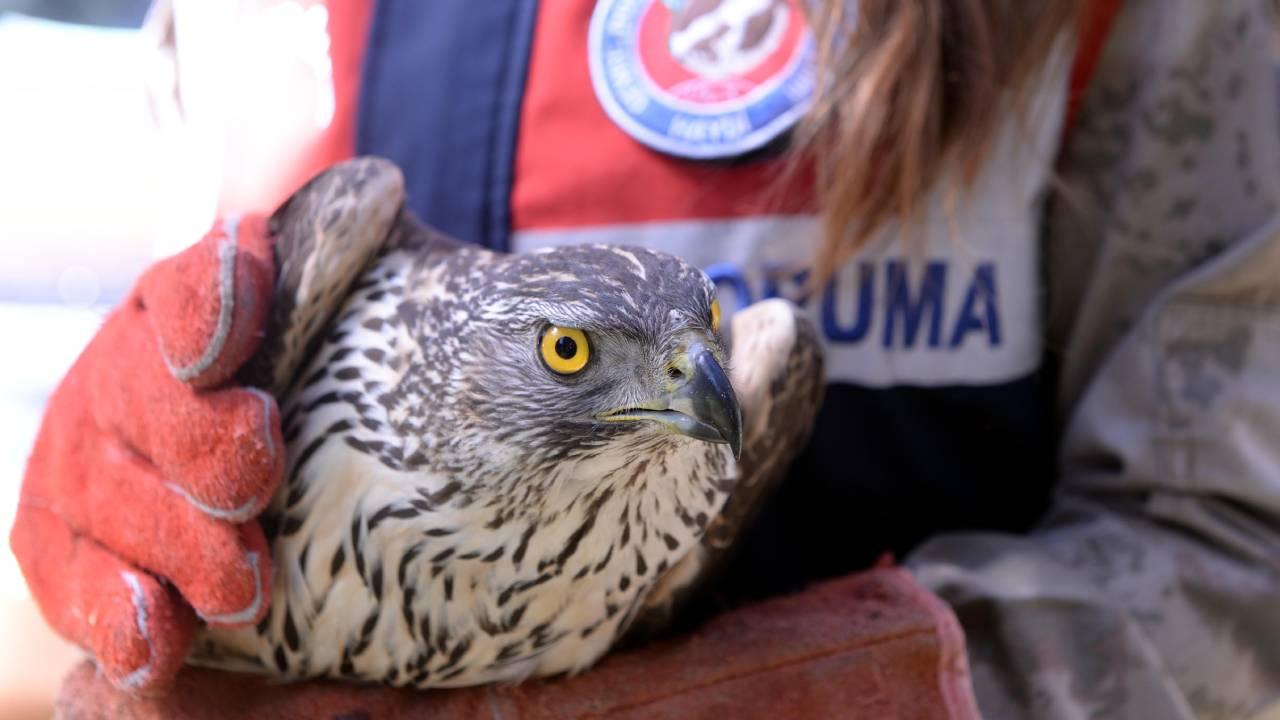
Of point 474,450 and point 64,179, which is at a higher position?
point 474,450

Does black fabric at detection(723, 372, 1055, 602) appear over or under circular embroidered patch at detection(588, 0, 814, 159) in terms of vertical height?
under

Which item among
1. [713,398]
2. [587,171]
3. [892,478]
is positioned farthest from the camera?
[892,478]

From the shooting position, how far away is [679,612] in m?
1.33

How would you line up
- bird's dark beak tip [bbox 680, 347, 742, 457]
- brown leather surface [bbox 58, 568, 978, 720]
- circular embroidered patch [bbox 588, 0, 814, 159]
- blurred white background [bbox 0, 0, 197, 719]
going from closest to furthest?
1. bird's dark beak tip [bbox 680, 347, 742, 457]
2. brown leather surface [bbox 58, 568, 978, 720]
3. circular embroidered patch [bbox 588, 0, 814, 159]
4. blurred white background [bbox 0, 0, 197, 719]

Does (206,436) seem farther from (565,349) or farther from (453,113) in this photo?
(453,113)

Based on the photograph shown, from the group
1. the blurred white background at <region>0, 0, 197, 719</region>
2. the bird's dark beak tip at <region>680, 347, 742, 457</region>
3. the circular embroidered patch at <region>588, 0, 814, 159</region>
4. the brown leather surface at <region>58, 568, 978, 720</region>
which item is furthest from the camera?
the blurred white background at <region>0, 0, 197, 719</region>

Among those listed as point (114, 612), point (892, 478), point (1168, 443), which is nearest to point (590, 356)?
point (114, 612)

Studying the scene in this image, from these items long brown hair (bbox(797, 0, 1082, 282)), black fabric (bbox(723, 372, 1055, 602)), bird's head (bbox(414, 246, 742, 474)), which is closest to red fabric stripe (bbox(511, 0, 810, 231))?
Answer: long brown hair (bbox(797, 0, 1082, 282))

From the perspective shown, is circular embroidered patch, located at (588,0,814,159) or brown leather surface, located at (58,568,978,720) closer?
brown leather surface, located at (58,568,978,720)

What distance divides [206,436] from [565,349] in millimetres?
402

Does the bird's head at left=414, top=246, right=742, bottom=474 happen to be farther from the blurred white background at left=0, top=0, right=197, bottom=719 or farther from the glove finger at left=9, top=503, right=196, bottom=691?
the blurred white background at left=0, top=0, right=197, bottom=719

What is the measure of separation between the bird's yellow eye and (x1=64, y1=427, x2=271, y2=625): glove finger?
0.39 metres

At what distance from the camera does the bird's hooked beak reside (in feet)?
3.30

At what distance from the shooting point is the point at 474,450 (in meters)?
1.11
